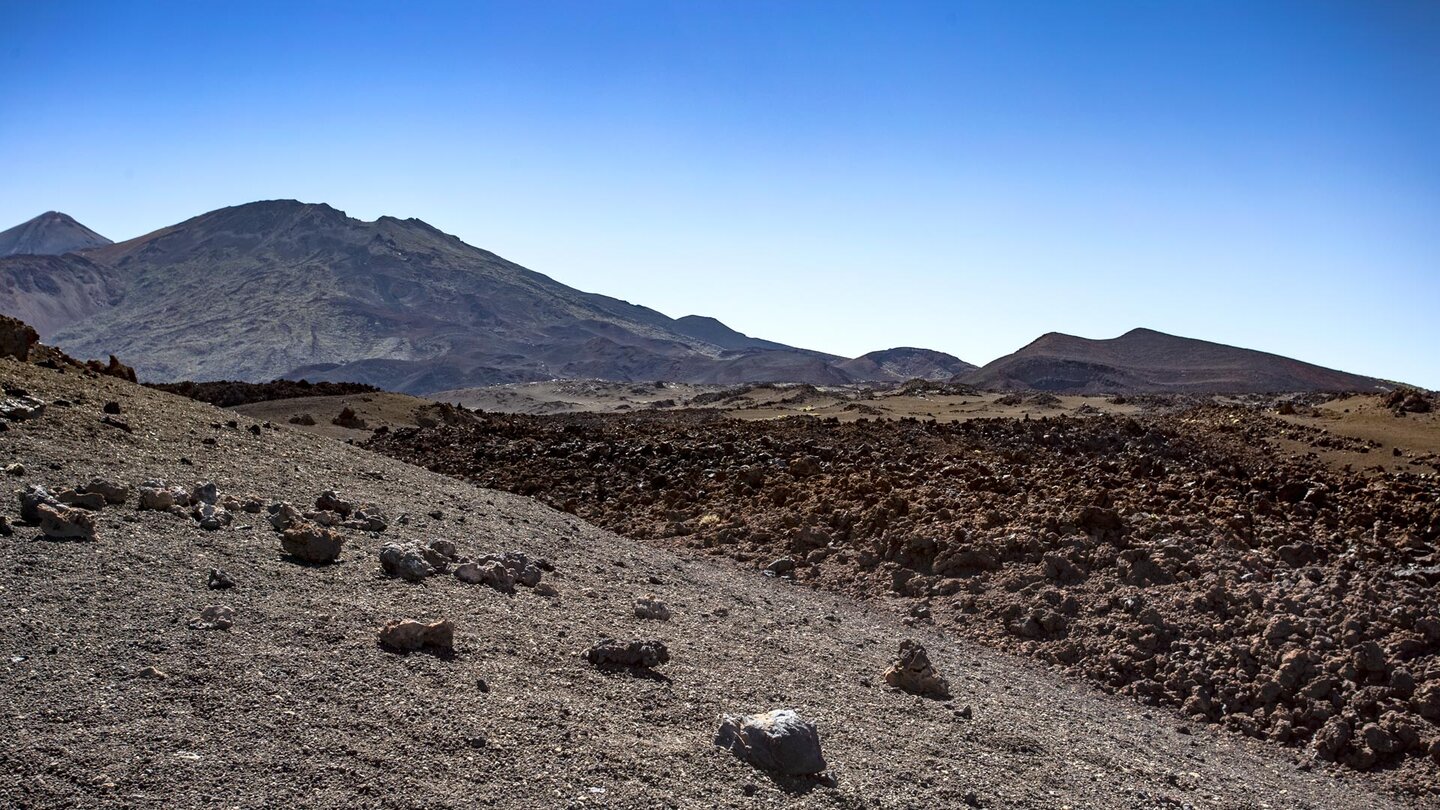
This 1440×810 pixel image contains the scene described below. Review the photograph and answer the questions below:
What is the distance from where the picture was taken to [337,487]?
29.4 ft

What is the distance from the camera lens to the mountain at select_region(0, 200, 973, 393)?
11219 centimetres

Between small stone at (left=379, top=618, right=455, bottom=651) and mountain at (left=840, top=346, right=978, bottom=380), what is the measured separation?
136 meters

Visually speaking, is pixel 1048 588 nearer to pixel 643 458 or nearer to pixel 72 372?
pixel 643 458

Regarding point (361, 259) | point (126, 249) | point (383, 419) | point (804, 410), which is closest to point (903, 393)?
point (804, 410)

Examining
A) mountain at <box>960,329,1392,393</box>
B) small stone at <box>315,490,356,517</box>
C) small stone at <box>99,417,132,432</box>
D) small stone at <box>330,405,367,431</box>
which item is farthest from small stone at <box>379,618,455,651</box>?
mountain at <box>960,329,1392,393</box>

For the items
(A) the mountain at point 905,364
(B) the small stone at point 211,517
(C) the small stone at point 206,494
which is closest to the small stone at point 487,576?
(B) the small stone at point 211,517

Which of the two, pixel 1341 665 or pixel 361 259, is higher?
pixel 361 259

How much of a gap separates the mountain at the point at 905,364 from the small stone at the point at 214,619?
5359 inches

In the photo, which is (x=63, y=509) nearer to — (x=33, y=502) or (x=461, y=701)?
(x=33, y=502)

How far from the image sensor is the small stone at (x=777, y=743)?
180 inches

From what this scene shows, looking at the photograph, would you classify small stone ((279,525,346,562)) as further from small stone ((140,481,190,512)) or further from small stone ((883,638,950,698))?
small stone ((883,638,950,698))

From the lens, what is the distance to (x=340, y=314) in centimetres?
12631

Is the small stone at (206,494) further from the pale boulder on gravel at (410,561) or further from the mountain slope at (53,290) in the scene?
the mountain slope at (53,290)

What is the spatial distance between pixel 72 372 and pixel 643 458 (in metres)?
7.50
